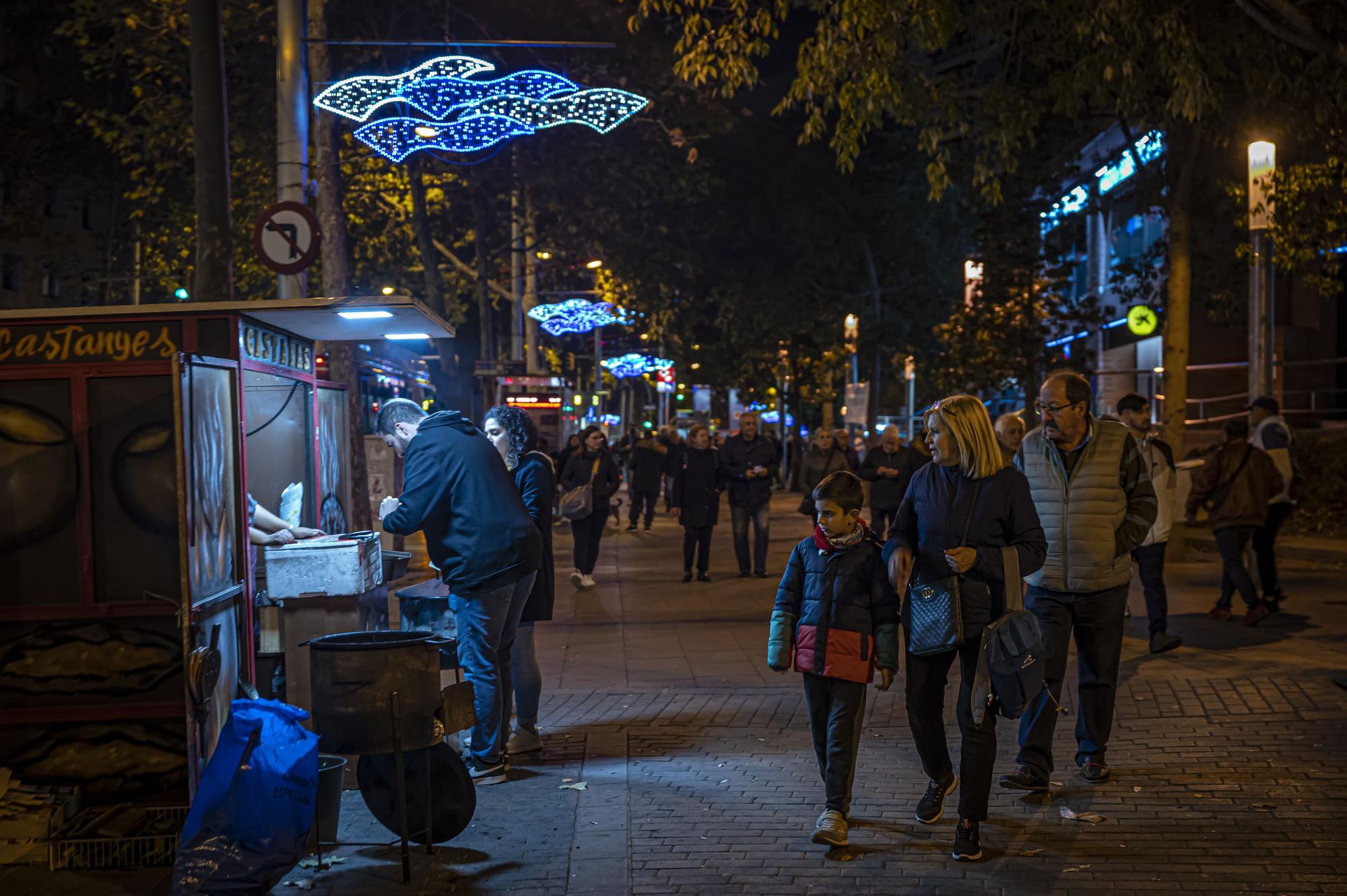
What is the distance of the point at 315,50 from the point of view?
594 inches

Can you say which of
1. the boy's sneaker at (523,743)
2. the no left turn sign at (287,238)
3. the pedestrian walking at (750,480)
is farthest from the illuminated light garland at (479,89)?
the boy's sneaker at (523,743)

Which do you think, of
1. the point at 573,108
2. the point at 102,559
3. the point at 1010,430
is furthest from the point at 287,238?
the point at 1010,430

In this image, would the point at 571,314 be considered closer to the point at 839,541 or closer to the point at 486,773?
the point at 486,773

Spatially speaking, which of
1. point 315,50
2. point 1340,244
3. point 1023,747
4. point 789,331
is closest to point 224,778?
point 1023,747

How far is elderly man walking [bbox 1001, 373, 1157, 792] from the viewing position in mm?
6227

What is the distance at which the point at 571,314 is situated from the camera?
3069 cm

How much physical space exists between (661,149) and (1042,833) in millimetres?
19096

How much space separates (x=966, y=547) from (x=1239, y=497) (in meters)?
6.23

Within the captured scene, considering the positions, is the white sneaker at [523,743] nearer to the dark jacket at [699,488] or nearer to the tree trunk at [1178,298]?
the dark jacket at [699,488]

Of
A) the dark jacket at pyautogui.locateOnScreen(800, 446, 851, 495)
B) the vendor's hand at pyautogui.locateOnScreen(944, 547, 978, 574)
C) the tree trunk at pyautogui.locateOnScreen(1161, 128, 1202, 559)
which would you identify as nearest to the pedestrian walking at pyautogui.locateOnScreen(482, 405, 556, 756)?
the vendor's hand at pyautogui.locateOnScreen(944, 547, 978, 574)

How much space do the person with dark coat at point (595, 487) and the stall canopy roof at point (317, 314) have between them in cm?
755

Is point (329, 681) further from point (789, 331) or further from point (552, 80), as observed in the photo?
point (789, 331)

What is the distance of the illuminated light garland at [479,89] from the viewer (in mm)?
11445

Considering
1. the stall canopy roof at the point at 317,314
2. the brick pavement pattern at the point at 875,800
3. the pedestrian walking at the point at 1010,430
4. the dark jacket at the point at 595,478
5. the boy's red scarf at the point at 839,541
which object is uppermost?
A: the stall canopy roof at the point at 317,314
